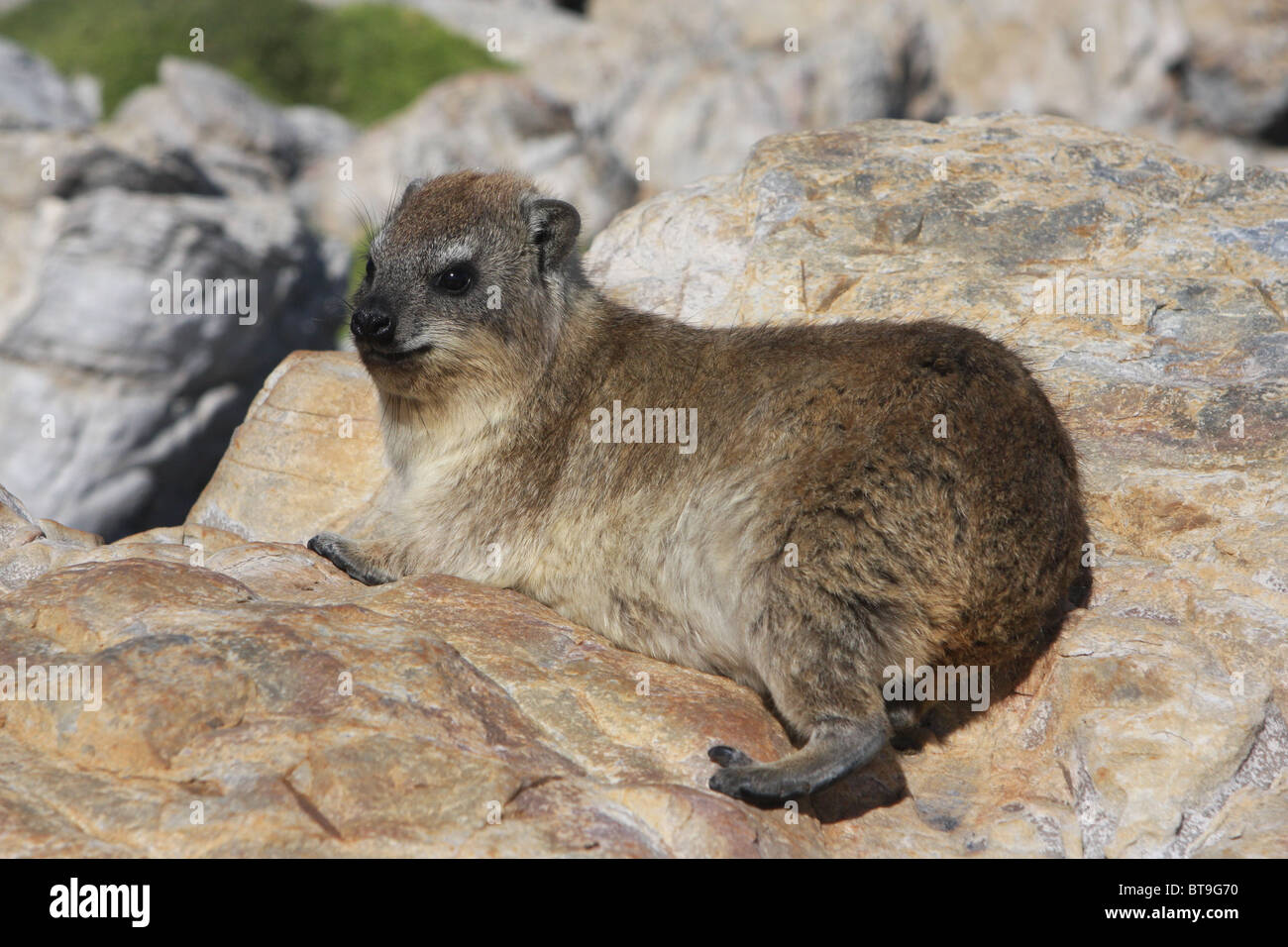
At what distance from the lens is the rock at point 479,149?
65.5ft

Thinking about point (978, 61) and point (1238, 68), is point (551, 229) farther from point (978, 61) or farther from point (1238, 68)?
point (1238, 68)

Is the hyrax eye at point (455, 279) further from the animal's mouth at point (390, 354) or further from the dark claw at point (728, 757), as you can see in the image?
the dark claw at point (728, 757)

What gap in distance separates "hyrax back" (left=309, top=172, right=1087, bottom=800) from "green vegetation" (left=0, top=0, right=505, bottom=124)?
21.4 metres

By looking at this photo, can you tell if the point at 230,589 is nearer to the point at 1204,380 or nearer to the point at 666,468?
the point at 666,468

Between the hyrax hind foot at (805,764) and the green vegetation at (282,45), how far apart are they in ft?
78.2

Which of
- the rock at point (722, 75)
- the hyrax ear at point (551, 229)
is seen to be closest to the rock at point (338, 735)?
the hyrax ear at point (551, 229)

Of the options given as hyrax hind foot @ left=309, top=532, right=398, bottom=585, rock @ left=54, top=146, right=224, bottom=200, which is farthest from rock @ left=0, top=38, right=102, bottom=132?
hyrax hind foot @ left=309, top=532, right=398, bottom=585

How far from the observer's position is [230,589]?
5.66m

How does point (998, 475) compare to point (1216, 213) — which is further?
point (1216, 213)

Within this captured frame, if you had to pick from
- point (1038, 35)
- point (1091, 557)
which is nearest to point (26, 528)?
point (1091, 557)

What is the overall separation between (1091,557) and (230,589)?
161 inches

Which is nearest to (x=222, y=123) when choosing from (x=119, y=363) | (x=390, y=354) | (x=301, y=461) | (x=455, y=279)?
(x=119, y=363)

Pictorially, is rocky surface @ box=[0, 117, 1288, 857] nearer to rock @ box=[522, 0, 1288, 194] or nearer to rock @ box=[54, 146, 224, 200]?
rock @ box=[54, 146, 224, 200]

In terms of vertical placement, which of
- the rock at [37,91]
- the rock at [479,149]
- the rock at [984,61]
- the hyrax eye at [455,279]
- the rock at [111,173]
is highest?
the rock at [984,61]
